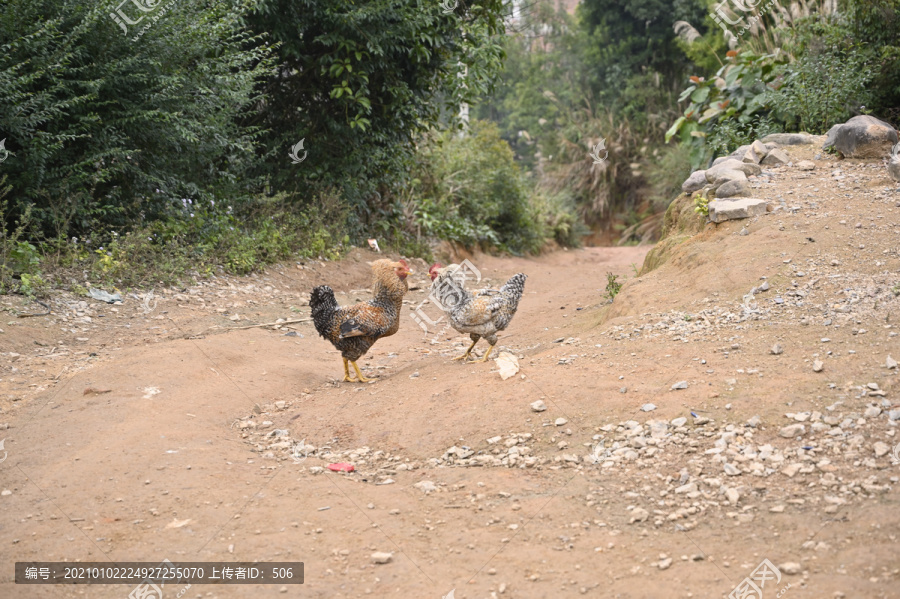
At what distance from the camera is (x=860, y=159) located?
8344mm

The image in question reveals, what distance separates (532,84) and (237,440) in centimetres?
2569

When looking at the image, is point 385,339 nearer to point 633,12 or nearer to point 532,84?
point 633,12

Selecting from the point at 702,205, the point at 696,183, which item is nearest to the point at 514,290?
the point at 702,205

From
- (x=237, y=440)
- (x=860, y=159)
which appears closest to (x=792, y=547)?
(x=237, y=440)

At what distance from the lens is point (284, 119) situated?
12188 mm

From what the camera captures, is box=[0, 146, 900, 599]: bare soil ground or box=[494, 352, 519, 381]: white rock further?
box=[494, 352, 519, 381]: white rock

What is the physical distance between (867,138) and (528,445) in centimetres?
667

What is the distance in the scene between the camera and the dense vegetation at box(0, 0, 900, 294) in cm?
805

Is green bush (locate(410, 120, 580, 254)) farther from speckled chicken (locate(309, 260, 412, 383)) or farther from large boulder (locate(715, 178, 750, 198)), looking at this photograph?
speckled chicken (locate(309, 260, 412, 383))

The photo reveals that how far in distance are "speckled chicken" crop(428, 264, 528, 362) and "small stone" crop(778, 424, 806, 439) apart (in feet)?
8.84

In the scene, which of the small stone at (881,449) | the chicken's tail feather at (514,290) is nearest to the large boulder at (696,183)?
the chicken's tail feather at (514,290)

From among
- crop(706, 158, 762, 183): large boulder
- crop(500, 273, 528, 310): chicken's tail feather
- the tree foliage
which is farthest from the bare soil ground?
the tree foliage

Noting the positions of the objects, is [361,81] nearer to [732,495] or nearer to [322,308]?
[322,308]

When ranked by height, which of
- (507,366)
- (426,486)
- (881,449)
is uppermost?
(881,449)
